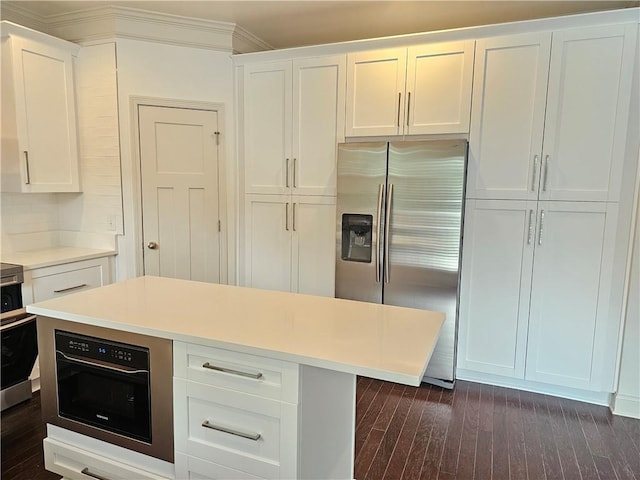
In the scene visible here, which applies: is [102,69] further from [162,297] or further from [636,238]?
[636,238]

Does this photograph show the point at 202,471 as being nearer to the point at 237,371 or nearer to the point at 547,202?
the point at 237,371

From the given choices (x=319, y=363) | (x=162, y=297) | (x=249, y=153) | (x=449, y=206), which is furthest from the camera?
(x=249, y=153)

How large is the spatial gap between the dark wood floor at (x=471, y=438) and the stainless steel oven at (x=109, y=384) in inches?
22.7

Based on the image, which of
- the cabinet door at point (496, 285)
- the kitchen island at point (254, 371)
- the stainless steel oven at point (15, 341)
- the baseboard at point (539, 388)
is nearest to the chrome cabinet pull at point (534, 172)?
the cabinet door at point (496, 285)

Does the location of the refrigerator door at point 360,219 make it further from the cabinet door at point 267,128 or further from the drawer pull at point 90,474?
the drawer pull at point 90,474

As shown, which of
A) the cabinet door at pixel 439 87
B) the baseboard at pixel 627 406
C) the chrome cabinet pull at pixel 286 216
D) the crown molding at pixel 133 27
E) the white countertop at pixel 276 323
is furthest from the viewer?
the chrome cabinet pull at pixel 286 216

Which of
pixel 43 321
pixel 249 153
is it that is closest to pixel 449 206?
pixel 249 153

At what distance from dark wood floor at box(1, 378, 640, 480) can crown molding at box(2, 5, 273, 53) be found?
8.87ft

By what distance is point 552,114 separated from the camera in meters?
2.71

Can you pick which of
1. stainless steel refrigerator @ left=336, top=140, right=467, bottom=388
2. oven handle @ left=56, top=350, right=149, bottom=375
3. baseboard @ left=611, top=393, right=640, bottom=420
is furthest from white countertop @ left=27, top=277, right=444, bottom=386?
baseboard @ left=611, top=393, right=640, bottom=420

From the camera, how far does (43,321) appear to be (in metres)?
1.81

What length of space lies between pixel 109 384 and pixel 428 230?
209 cm

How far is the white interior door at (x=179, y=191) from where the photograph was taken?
3.44 meters

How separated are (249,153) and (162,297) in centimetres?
→ 190
